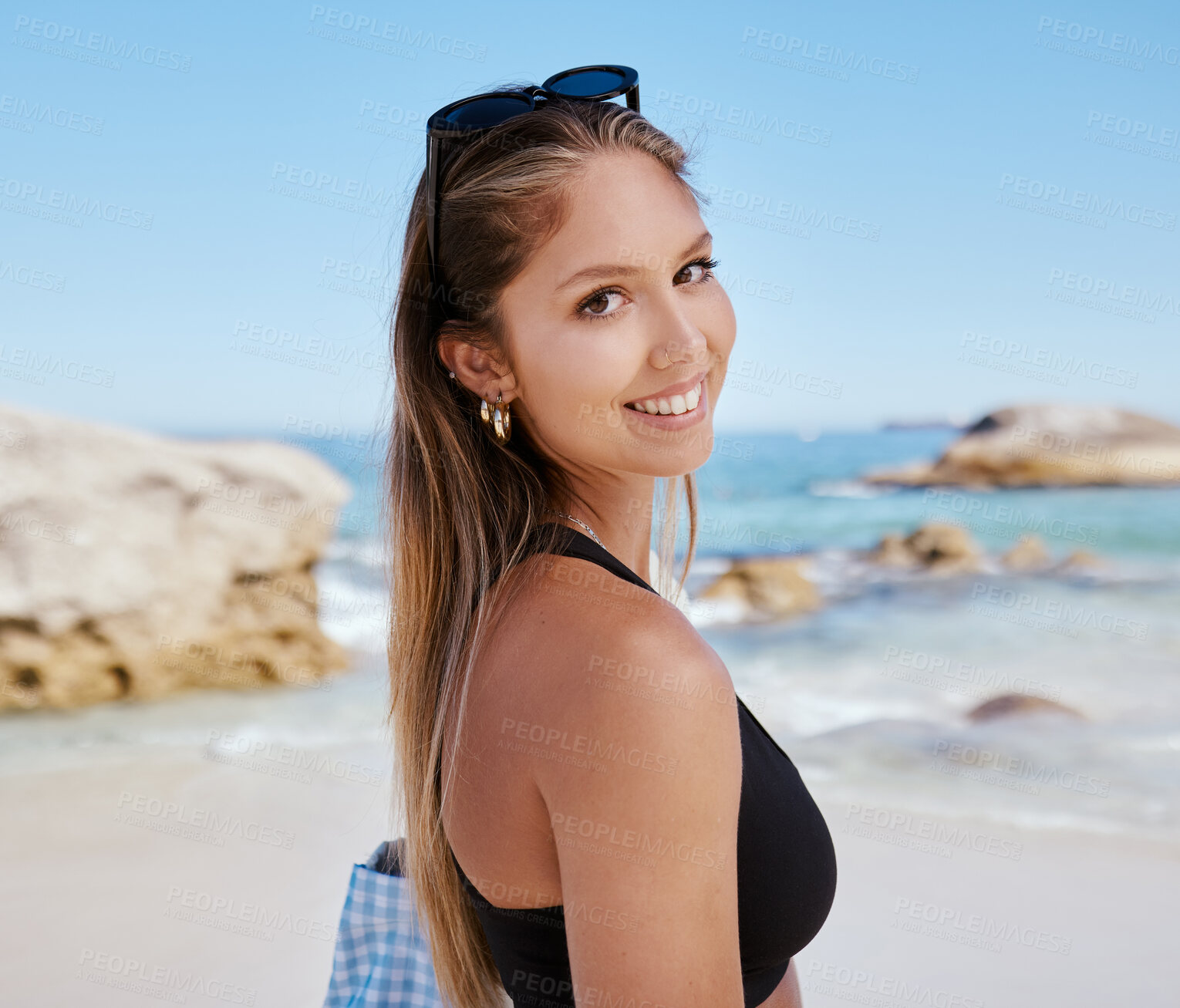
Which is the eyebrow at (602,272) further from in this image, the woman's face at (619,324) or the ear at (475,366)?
the ear at (475,366)

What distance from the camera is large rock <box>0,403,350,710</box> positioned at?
6926mm

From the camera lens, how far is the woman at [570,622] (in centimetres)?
121

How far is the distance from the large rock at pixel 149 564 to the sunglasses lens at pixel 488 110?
21.1 feet

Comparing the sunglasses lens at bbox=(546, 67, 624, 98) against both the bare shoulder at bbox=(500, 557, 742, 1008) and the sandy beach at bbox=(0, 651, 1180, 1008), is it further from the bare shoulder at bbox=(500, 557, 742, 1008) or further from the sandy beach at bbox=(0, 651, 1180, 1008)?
the sandy beach at bbox=(0, 651, 1180, 1008)

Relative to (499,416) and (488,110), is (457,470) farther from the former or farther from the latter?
(488,110)

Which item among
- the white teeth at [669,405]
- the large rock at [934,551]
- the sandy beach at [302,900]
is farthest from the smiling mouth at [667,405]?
the large rock at [934,551]

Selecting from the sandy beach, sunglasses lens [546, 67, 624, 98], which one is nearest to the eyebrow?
sunglasses lens [546, 67, 624, 98]

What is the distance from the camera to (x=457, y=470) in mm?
1788

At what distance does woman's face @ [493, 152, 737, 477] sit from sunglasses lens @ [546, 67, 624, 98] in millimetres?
293

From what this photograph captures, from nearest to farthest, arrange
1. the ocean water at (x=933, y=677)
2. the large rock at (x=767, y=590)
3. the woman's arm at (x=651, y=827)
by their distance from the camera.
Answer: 1. the woman's arm at (x=651, y=827)
2. the ocean water at (x=933, y=677)
3. the large rock at (x=767, y=590)

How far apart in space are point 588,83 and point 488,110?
1.06 ft

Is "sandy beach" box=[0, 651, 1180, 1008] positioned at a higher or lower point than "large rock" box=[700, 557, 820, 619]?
lower

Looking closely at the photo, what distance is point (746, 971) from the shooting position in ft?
4.95

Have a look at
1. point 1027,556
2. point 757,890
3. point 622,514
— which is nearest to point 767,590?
point 1027,556
